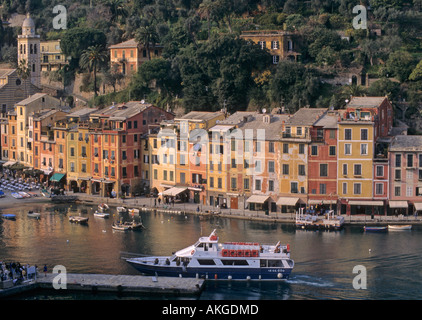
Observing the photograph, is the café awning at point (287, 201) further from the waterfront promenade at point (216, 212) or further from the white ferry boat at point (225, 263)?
the white ferry boat at point (225, 263)

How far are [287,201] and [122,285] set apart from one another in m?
26.1

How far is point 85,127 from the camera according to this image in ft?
334

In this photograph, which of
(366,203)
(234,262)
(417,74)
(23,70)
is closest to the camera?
(234,262)

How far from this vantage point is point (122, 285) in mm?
65250

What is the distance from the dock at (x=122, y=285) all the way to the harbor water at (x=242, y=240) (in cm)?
64

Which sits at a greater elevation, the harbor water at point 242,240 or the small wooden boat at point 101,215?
the small wooden boat at point 101,215

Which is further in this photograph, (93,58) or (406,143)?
(93,58)

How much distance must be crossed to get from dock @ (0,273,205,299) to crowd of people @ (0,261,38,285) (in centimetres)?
52

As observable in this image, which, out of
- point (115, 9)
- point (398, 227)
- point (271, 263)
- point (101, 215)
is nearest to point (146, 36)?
point (115, 9)

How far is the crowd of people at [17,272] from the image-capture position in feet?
214

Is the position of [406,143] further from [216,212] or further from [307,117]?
[216,212]

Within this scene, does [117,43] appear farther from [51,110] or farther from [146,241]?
[146,241]

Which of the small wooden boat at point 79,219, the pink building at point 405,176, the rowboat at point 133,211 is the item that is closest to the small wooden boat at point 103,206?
the rowboat at point 133,211

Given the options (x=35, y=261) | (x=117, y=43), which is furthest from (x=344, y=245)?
(x=117, y=43)
